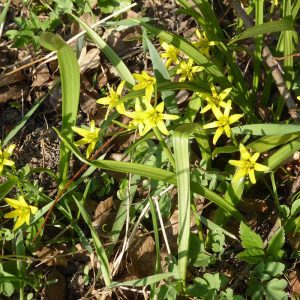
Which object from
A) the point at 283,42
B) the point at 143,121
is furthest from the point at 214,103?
the point at 283,42

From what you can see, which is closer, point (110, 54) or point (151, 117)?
point (151, 117)

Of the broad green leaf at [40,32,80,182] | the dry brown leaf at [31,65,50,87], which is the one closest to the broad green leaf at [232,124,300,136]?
the broad green leaf at [40,32,80,182]

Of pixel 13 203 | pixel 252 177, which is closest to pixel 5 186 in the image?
pixel 13 203

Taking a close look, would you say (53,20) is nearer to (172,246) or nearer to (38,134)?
(38,134)

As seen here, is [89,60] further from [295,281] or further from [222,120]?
[295,281]

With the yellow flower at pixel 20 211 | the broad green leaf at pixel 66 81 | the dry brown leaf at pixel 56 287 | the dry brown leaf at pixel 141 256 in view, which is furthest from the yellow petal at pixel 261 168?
the dry brown leaf at pixel 56 287

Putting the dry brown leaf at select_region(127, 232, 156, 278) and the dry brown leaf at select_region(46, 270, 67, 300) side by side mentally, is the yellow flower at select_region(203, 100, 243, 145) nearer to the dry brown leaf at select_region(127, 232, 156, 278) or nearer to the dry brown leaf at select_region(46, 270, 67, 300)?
the dry brown leaf at select_region(127, 232, 156, 278)
